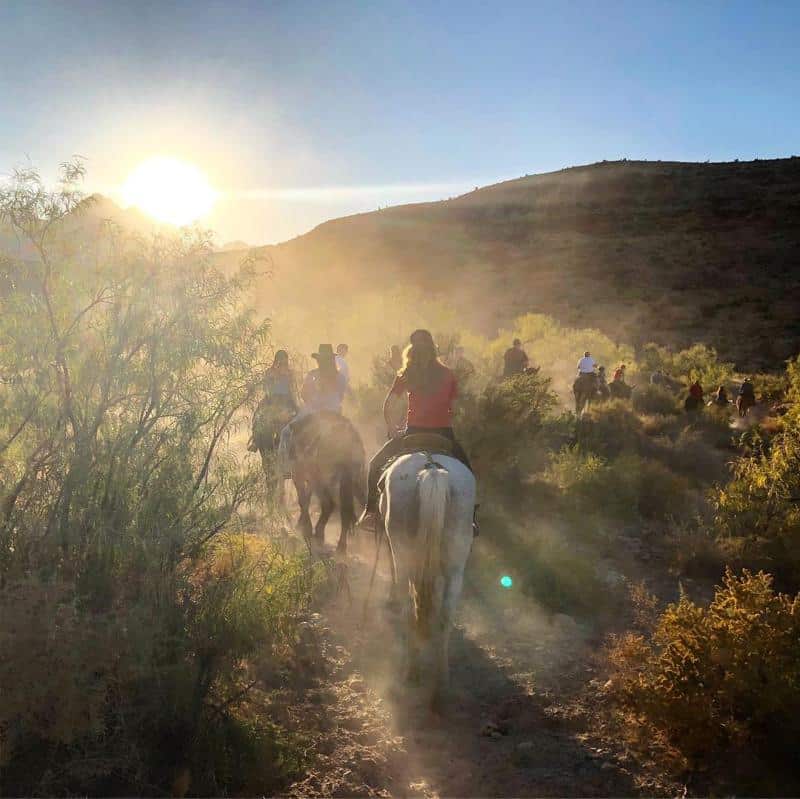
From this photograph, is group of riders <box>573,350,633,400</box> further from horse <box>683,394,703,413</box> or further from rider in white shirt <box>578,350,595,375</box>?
horse <box>683,394,703,413</box>

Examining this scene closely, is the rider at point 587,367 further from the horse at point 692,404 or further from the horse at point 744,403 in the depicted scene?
the horse at point 744,403

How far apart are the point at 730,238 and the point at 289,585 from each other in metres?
57.9

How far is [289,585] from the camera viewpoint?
5570mm

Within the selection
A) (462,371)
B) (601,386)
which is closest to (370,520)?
(462,371)

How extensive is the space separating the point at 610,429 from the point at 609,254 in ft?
144

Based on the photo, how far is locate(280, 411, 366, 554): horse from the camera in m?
8.39

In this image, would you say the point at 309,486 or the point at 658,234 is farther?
the point at 658,234

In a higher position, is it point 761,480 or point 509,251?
point 509,251

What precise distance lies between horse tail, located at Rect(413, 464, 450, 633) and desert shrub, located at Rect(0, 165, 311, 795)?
1.10 m

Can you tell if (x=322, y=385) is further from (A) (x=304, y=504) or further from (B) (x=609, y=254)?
(B) (x=609, y=254)

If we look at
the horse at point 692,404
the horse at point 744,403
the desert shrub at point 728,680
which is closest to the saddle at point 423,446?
the desert shrub at point 728,680

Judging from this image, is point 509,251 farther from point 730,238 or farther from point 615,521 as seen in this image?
point 615,521

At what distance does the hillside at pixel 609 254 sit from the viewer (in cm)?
4075

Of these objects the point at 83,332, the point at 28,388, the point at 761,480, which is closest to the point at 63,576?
the point at 28,388
